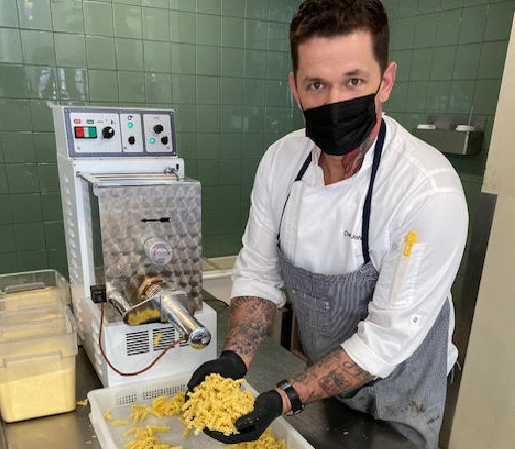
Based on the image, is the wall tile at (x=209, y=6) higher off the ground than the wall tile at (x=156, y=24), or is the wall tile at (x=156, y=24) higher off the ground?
the wall tile at (x=209, y=6)

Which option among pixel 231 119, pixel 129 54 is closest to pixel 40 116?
pixel 129 54

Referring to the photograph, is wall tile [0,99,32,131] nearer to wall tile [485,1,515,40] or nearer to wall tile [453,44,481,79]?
wall tile [453,44,481,79]

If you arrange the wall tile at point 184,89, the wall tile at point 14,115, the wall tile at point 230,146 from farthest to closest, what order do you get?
the wall tile at point 230,146 → the wall tile at point 184,89 → the wall tile at point 14,115

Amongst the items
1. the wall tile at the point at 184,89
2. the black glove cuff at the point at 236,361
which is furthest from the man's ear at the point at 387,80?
the wall tile at the point at 184,89

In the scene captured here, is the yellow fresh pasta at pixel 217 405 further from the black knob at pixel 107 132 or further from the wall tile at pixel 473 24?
the wall tile at pixel 473 24

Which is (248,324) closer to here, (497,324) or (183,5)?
(497,324)

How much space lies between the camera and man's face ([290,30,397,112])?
Result: 1050mm

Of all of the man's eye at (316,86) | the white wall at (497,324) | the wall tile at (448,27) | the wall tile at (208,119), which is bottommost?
the white wall at (497,324)

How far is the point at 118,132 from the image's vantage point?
1.30 m

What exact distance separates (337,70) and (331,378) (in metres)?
0.74

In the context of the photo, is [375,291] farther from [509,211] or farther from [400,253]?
[509,211]

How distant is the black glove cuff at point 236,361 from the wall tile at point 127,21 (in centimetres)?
211

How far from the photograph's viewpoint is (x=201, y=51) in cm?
285

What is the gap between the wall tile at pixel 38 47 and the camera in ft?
7.98
